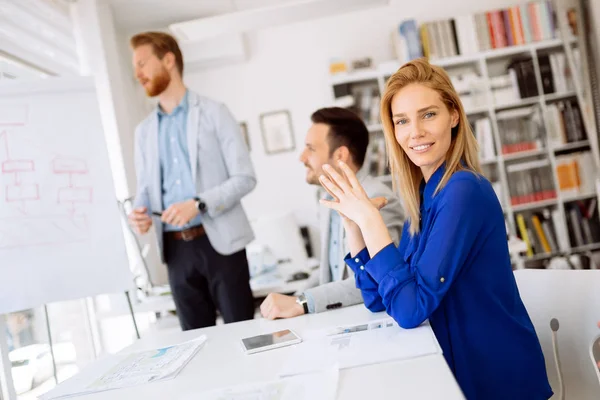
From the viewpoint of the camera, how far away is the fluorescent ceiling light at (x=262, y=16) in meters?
3.68

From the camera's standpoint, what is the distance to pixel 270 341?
1.27 metres

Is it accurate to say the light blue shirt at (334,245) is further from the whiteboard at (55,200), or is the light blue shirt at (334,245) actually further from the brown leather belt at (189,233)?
the whiteboard at (55,200)

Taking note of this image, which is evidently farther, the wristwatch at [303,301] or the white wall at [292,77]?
the white wall at [292,77]

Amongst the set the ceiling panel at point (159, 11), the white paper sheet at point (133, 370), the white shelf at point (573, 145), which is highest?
the ceiling panel at point (159, 11)

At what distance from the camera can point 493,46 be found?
4.64 meters

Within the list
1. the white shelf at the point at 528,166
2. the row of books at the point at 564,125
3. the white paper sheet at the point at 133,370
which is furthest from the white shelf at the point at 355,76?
the white paper sheet at the point at 133,370

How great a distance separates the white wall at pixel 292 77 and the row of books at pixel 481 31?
348 millimetres

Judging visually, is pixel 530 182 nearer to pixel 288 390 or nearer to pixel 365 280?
pixel 365 280

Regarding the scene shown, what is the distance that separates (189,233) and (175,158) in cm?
33

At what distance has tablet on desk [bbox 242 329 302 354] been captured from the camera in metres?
1.23

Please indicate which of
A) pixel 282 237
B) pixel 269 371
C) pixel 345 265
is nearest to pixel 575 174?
pixel 282 237

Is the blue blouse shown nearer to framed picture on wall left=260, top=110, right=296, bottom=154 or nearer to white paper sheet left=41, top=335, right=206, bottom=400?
white paper sheet left=41, top=335, right=206, bottom=400

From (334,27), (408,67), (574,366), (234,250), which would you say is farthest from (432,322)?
(334,27)

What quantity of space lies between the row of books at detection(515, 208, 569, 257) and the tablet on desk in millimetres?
3740
